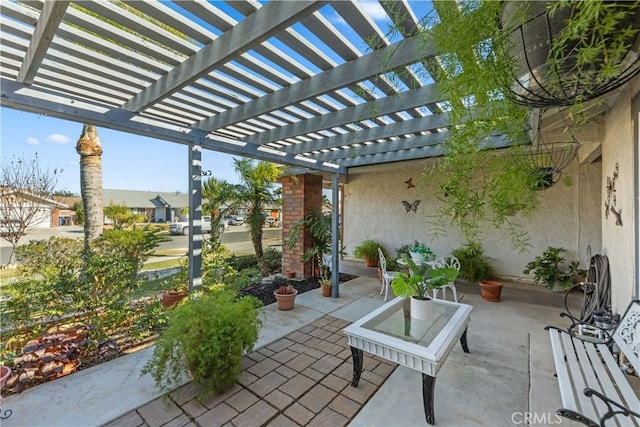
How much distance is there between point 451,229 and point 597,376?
4475mm

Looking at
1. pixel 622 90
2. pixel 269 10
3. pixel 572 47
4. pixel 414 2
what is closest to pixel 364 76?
pixel 414 2

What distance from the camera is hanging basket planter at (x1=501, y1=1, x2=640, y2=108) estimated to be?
0.96m

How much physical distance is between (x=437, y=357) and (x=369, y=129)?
2.99 meters

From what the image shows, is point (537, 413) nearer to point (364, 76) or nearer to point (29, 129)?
point (364, 76)

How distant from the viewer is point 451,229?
605 cm

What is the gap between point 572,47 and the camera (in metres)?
1.10

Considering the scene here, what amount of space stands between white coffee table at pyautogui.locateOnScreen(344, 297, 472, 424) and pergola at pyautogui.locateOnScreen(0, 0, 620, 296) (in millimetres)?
1991

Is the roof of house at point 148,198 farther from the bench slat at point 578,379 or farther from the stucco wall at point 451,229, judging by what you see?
the bench slat at point 578,379

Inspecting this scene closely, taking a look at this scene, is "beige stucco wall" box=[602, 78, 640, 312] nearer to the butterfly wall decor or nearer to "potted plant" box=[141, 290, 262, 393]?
"potted plant" box=[141, 290, 262, 393]

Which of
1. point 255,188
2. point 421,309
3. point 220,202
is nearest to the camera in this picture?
point 421,309

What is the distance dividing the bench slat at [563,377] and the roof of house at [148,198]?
3491cm

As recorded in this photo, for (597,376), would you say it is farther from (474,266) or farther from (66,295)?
(66,295)

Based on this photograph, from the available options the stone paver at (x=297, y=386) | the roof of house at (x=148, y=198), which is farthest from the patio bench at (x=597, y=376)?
the roof of house at (x=148, y=198)

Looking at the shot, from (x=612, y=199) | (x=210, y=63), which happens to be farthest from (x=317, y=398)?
(x=612, y=199)
